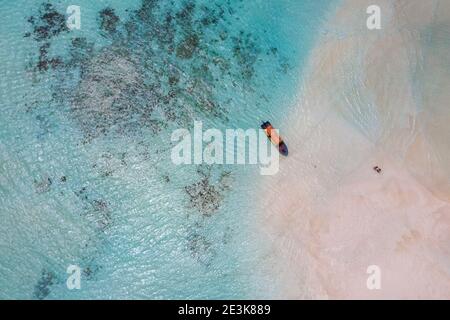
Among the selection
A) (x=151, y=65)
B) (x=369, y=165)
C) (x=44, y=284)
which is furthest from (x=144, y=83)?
(x=369, y=165)

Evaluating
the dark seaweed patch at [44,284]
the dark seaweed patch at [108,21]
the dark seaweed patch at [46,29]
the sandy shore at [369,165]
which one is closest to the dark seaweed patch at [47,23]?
the dark seaweed patch at [46,29]

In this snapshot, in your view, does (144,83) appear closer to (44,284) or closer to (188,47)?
(188,47)

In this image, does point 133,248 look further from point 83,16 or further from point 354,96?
point 354,96

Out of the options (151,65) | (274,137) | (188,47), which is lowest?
(274,137)

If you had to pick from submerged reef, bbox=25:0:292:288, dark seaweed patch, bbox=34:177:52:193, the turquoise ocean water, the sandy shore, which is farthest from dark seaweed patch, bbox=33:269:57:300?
the sandy shore

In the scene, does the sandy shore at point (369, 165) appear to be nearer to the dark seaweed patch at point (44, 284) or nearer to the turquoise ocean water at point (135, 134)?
the turquoise ocean water at point (135, 134)
